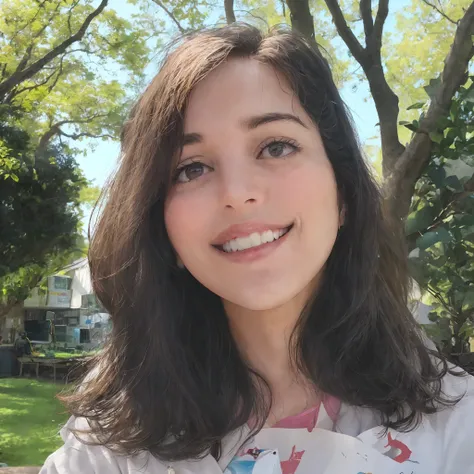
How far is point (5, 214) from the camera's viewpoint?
424 centimetres

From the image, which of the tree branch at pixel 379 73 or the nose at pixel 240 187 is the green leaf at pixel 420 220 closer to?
the tree branch at pixel 379 73

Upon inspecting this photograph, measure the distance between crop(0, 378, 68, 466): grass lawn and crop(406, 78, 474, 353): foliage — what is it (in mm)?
3239

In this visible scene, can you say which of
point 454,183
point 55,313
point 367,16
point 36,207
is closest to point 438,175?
point 454,183

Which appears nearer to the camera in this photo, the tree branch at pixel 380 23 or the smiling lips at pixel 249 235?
the smiling lips at pixel 249 235

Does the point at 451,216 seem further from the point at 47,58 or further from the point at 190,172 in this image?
the point at 47,58

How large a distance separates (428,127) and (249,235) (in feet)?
3.47

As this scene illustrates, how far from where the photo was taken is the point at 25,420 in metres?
5.05

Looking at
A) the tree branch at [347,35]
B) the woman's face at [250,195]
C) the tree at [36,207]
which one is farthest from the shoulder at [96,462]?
the tree at [36,207]

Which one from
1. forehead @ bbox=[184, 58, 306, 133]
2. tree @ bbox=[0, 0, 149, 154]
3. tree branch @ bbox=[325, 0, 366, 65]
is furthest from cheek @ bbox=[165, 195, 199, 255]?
tree @ bbox=[0, 0, 149, 154]

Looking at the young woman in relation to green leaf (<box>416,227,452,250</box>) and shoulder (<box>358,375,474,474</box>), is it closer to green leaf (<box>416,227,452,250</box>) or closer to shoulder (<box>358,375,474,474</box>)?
shoulder (<box>358,375,474,474</box>)

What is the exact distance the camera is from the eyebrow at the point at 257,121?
0.77m

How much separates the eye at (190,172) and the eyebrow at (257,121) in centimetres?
4

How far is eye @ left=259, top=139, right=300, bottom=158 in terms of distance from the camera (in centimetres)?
79

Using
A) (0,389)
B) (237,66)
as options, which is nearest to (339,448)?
(237,66)
